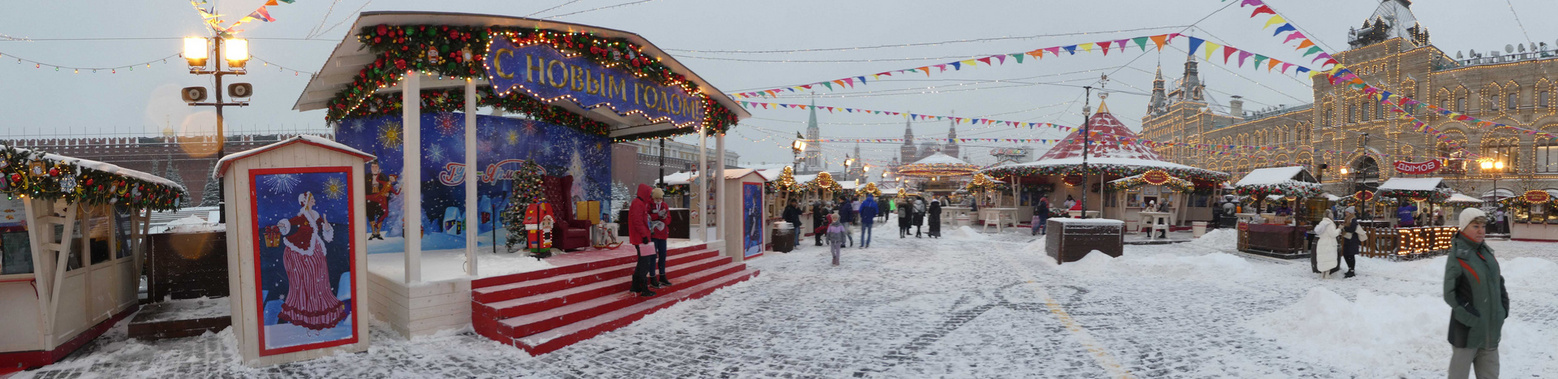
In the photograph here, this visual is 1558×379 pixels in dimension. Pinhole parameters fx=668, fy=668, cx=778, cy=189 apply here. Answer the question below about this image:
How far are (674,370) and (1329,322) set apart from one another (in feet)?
18.9

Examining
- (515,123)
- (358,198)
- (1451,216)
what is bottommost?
(1451,216)

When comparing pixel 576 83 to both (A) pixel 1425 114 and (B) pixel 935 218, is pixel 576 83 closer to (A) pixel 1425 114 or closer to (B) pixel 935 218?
(B) pixel 935 218

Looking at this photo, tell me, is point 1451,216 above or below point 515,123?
below

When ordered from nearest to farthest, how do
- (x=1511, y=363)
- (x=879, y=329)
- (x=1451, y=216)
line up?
(x=1511, y=363), (x=879, y=329), (x=1451, y=216)

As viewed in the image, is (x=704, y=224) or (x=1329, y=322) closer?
(x=1329, y=322)

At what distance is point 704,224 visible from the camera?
11.6 m

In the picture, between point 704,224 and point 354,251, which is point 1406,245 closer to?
point 704,224

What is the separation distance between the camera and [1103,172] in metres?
25.5

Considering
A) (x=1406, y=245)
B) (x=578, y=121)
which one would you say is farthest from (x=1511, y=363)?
(x=578, y=121)

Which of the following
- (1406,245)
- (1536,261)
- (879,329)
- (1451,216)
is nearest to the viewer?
(879,329)

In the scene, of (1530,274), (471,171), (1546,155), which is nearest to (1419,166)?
(1546,155)

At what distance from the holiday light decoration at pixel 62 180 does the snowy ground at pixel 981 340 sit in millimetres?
1332

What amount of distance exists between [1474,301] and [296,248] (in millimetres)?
8179

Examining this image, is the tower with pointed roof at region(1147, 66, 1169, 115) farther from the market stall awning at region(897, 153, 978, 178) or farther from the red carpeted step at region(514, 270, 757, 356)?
the red carpeted step at region(514, 270, 757, 356)
